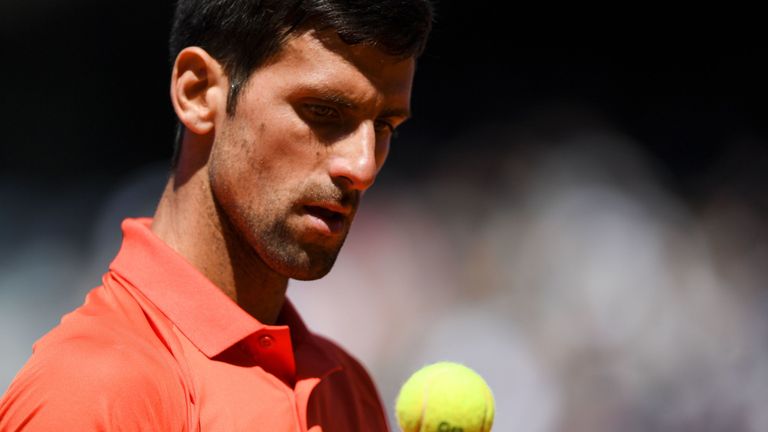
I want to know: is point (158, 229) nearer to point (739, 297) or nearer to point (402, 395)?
point (402, 395)

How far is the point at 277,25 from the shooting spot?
1.67 metres

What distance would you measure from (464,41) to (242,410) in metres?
3.82

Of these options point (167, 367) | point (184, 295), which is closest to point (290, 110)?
point (184, 295)

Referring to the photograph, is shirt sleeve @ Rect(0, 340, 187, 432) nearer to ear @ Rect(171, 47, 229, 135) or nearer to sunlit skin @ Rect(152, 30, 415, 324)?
sunlit skin @ Rect(152, 30, 415, 324)

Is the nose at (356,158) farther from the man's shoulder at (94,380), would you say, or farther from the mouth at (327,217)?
the man's shoulder at (94,380)

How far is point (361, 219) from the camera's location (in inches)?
192

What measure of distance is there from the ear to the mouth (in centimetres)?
25

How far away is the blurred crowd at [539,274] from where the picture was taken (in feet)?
14.9

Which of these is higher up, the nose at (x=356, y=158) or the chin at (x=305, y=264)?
the nose at (x=356, y=158)

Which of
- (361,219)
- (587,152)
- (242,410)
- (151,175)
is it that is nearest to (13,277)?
(151,175)

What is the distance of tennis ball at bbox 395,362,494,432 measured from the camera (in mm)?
1595

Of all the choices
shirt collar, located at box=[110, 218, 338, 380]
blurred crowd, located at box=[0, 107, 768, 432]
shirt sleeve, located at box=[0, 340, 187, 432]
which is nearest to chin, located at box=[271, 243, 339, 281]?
shirt collar, located at box=[110, 218, 338, 380]

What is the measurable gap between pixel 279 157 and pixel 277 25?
0.23 meters

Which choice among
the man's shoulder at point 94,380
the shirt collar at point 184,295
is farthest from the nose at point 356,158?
the man's shoulder at point 94,380
